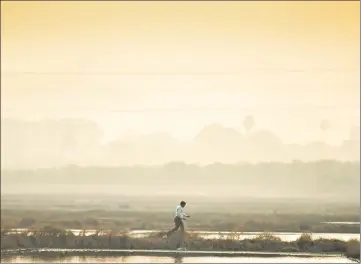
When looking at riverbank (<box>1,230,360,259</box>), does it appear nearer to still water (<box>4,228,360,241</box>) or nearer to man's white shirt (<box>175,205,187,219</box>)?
still water (<box>4,228,360,241</box>)

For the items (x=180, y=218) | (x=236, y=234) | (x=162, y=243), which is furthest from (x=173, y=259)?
(x=236, y=234)

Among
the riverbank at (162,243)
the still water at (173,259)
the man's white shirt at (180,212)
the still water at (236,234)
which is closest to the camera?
the still water at (173,259)

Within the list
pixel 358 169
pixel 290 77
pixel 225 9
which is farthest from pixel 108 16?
pixel 358 169

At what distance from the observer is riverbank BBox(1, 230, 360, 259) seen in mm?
11852

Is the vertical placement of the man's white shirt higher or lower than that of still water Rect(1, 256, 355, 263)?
higher

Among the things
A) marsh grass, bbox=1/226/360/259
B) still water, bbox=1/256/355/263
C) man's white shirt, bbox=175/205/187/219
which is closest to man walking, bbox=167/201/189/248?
man's white shirt, bbox=175/205/187/219

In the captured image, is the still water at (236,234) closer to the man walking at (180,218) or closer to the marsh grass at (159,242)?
the marsh grass at (159,242)

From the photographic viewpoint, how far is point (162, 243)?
39.4ft

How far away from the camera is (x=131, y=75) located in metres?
12.7

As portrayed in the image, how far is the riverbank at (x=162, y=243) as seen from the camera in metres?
11.9

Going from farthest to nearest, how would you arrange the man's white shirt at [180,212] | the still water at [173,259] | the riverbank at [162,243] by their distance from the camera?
the riverbank at [162,243]
the man's white shirt at [180,212]
the still water at [173,259]

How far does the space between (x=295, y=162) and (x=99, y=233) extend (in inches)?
143

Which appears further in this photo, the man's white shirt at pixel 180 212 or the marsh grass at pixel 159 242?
the marsh grass at pixel 159 242

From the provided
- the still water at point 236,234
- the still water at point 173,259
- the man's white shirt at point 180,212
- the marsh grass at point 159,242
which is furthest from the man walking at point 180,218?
the still water at point 173,259
